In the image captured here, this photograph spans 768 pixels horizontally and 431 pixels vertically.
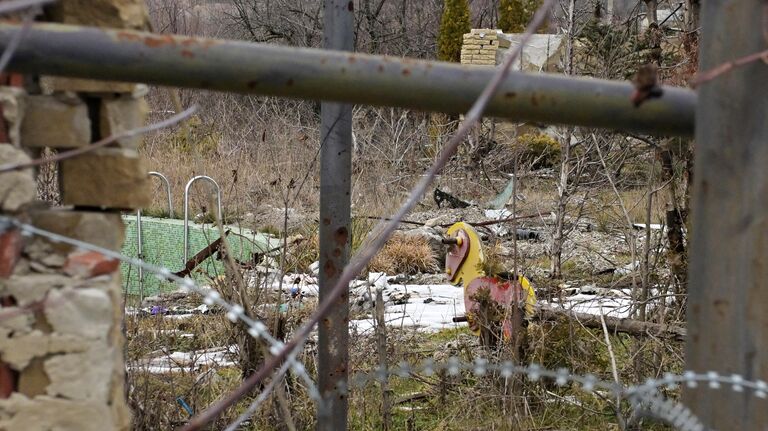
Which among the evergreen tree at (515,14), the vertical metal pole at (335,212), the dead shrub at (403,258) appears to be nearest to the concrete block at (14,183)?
the vertical metal pole at (335,212)

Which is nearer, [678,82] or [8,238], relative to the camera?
[8,238]

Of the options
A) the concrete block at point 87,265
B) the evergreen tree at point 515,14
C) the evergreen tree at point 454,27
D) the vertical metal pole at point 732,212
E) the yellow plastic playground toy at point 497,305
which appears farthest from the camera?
the evergreen tree at point 515,14

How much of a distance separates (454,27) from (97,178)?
61.1 feet

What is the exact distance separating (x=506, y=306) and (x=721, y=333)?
3432 mm

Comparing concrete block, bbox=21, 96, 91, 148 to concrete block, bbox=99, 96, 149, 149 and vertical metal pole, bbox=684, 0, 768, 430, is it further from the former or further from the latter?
vertical metal pole, bbox=684, 0, 768, 430

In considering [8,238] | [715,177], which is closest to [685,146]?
[715,177]

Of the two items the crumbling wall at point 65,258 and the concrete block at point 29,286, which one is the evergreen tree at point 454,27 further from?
the concrete block at point 29,286

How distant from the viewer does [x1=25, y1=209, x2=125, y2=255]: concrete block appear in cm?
198

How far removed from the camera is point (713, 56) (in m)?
1.49

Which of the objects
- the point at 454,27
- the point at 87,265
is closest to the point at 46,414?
the point at 87,265

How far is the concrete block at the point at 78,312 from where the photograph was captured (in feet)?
6.51

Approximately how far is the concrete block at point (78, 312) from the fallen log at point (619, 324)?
3189 millimetres

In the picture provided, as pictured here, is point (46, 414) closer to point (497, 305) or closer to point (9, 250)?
point (9, 250)

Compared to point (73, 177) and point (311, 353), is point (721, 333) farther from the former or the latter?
point (311, 353)
